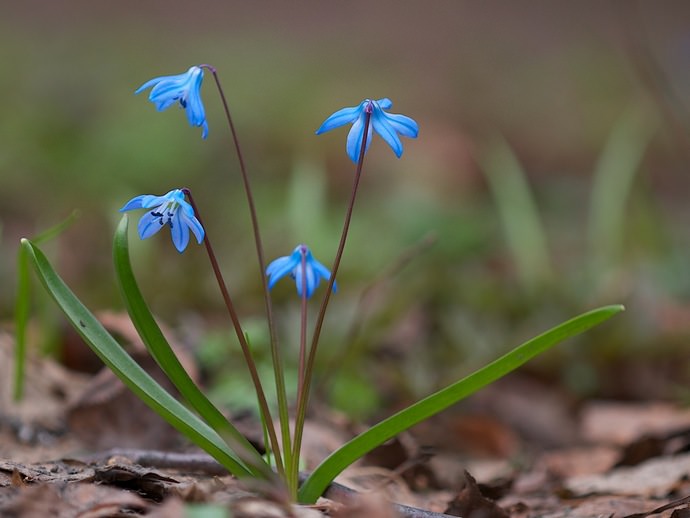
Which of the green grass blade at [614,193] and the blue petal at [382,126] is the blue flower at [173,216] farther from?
the green grass blade at [614,193]

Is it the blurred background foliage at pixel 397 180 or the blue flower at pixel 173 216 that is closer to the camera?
the blue flower at pixel 173 216

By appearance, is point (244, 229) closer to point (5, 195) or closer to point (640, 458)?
point (5, 195)

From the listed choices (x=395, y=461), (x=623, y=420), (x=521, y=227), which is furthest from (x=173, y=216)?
(x=521, y=227)

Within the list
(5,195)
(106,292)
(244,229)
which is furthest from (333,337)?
(5,195)

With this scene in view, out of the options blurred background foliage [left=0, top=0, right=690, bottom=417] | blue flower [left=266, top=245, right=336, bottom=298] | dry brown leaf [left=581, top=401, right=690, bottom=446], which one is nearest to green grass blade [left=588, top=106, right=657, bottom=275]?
blurred background foliage [left=0, top=0, right=690, bottom=417]

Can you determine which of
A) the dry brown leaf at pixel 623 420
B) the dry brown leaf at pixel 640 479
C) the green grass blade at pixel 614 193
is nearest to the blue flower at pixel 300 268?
the dry brown leaf at pixel 640 479
